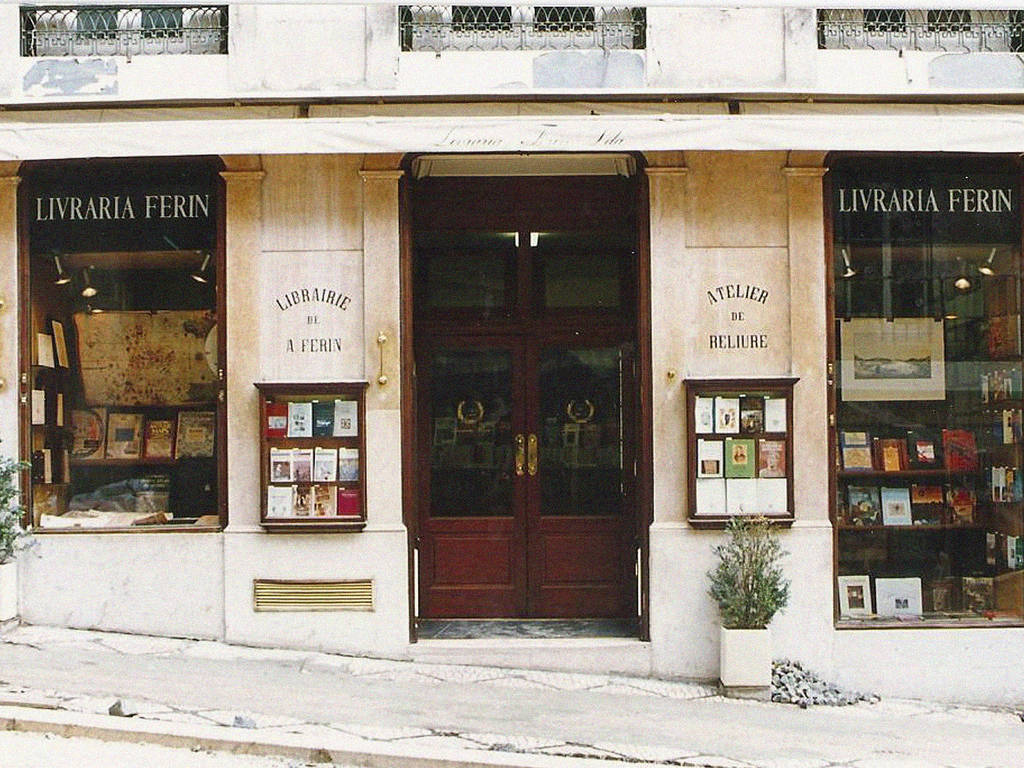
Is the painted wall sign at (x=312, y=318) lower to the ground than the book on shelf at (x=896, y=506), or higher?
higher

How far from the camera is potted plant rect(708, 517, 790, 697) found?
8.31m

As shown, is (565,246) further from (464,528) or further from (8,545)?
(8,545)

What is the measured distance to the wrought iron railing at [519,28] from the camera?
899 cm

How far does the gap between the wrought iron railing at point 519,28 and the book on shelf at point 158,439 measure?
342 cm

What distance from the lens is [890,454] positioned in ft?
30.3

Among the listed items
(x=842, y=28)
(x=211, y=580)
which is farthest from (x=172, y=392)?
(x=842, y=28)

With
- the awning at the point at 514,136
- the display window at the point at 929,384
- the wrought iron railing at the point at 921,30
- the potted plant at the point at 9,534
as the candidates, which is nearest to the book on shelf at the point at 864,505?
the display window at the point at 929,384

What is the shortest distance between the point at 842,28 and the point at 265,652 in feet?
20.9

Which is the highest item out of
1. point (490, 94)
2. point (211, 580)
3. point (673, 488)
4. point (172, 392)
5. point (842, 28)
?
point (842, 28)

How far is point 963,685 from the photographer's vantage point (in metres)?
8.77

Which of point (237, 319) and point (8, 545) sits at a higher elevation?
point (237, 319)

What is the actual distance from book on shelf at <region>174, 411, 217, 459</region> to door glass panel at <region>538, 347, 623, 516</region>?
2.60 m

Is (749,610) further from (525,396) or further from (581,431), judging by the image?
(525,396)

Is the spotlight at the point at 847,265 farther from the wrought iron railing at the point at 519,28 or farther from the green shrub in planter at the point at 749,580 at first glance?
the wrought iron railing at the point at 519,28
